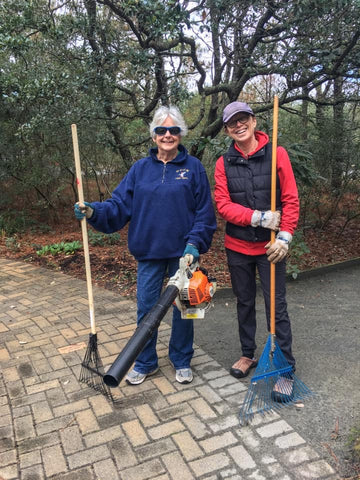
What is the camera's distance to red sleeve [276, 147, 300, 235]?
9.20 ft

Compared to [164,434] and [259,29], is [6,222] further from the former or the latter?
[164,434]

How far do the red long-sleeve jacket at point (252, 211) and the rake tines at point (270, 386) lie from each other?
78 centimetres

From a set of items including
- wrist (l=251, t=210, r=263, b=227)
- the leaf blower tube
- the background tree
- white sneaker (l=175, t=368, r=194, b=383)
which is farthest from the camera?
the background tree

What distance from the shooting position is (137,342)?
89.1 inches

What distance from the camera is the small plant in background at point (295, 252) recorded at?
5434 mm

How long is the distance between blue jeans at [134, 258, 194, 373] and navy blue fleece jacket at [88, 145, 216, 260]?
12cm

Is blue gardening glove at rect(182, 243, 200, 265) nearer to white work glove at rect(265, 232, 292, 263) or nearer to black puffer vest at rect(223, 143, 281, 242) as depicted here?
black puffer vest at rect(223, 143, 281, 242)

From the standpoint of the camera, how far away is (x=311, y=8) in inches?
161

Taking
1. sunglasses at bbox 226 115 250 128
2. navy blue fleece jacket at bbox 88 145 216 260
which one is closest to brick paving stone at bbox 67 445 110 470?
navy blue fleece jacket at bbox 88 145 216 260

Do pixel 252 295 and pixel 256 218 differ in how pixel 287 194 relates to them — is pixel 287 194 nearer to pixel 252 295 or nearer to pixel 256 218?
pixel 256 218

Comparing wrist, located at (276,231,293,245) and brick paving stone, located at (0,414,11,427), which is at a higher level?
wrist, located at (276,231,293,245)

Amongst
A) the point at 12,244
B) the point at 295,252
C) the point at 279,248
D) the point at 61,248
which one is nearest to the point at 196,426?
the point at 279,248

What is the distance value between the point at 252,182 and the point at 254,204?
0.16 meters

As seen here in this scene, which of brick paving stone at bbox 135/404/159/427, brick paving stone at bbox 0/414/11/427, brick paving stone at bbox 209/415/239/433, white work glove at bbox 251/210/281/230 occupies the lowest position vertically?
brick paving stone at bbox 209/415/239/433
